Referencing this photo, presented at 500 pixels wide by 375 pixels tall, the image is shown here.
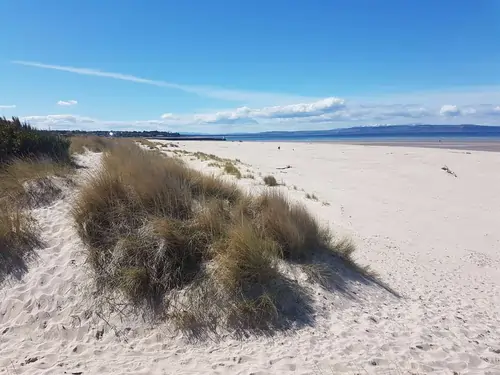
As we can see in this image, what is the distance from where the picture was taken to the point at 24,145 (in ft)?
35.0

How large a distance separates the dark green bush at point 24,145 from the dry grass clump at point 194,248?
4527mm

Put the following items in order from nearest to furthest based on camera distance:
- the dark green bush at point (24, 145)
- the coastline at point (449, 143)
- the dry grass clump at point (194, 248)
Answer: the dry grass clump at point (194, 248) → the dark green bush at point (24, 145) → the coastline at point (449, 143)

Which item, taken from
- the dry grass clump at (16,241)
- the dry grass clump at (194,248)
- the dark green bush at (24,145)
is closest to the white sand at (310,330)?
the dry grass clump at (16,241)

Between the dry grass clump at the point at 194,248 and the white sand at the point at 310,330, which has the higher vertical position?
the dry grass clump at the point at 194,248

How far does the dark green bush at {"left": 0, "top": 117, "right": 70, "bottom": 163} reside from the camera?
32.7 ft

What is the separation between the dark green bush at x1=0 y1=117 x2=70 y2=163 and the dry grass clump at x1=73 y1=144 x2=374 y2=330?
453 cm

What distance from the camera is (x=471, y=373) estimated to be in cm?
408

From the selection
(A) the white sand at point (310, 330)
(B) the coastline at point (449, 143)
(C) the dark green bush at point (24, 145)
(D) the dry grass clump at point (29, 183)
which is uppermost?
(C) the dark green bush at point (24, 145)

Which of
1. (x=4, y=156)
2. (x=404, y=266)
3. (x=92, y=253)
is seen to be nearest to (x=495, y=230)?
(x=404, y=266)

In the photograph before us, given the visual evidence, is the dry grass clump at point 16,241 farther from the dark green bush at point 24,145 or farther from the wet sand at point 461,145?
the wet sand at point 461,145

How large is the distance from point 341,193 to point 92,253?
40.7 ft

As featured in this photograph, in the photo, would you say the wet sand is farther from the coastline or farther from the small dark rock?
the small dark rock

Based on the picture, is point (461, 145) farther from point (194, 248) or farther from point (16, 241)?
point (16, 241)

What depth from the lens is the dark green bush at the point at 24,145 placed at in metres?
9.97
